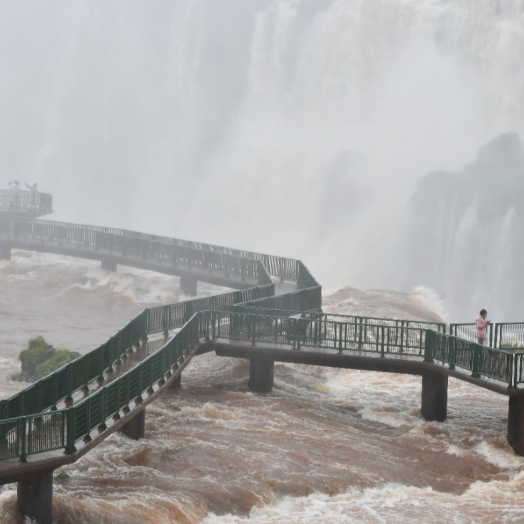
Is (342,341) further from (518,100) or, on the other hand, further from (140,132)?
(140,132)

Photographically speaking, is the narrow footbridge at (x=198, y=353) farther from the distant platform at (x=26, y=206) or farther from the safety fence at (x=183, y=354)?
the distant platform at (x=26, y=206)

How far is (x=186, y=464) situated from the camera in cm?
2033

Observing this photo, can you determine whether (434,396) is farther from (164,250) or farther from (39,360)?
(164,250)

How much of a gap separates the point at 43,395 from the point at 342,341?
7.95 m

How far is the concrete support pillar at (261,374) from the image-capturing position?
1018 inches

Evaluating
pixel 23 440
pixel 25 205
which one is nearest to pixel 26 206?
pixel 25 205

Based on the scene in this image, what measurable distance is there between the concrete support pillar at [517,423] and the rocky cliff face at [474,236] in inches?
1105

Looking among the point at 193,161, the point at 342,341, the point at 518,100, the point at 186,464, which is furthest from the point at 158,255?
the point at 193,161

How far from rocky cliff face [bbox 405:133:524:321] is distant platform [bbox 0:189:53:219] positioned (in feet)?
57.1

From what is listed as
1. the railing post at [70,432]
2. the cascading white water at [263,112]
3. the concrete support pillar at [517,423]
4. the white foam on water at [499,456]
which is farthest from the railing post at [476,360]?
the cascading white water at [263,112]

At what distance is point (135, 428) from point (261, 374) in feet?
17.2

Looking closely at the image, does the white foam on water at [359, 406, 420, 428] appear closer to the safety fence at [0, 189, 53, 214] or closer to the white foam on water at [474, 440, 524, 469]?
the white foam on water at [474, 440, 524, 469]

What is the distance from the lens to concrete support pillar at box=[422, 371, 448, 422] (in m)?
24.0

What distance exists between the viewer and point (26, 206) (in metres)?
51.2
